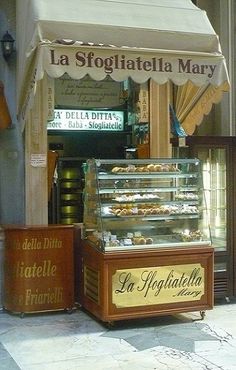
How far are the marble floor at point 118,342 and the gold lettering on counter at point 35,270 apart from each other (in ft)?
1.75

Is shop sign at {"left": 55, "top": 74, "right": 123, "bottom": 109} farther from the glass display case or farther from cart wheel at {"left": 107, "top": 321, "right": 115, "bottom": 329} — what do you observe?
cart wheel at {"left": 107, "top": 321, "right": 115, "bottom": 329}

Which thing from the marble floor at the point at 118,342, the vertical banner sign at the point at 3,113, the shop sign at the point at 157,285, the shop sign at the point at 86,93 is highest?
the shop sign at the point at 86,93

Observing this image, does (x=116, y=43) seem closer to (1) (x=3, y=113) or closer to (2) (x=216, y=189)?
(1) (x=3, y=113)

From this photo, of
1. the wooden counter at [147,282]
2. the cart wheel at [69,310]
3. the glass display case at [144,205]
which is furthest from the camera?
the cart wheel at [69,310]

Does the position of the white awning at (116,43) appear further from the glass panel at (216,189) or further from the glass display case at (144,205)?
the glass panel at (216,189)

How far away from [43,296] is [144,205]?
1674 mm

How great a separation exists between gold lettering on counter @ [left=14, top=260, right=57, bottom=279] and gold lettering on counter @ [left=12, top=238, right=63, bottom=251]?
7.2 inches

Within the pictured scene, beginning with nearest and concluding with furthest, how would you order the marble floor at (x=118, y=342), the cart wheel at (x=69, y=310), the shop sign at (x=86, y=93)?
the marble floor at (x=118, y=342), the cart wheel at (x=69, y=310), the shop sign at (x=86, y=93)

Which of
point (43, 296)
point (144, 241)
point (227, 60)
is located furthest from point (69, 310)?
point (227, 60)

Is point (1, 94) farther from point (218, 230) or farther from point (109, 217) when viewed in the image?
point (218, 230)

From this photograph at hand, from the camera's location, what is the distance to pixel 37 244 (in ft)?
22.6

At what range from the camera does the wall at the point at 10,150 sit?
7645 mm

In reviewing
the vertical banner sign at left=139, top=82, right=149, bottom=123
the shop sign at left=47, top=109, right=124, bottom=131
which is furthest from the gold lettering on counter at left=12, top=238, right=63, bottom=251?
the shop sign at left=47, top=109, right=124, bottom=131

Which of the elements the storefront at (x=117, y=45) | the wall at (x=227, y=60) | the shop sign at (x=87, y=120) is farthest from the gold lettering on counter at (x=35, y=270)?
the wall at (x=227, y=60)
